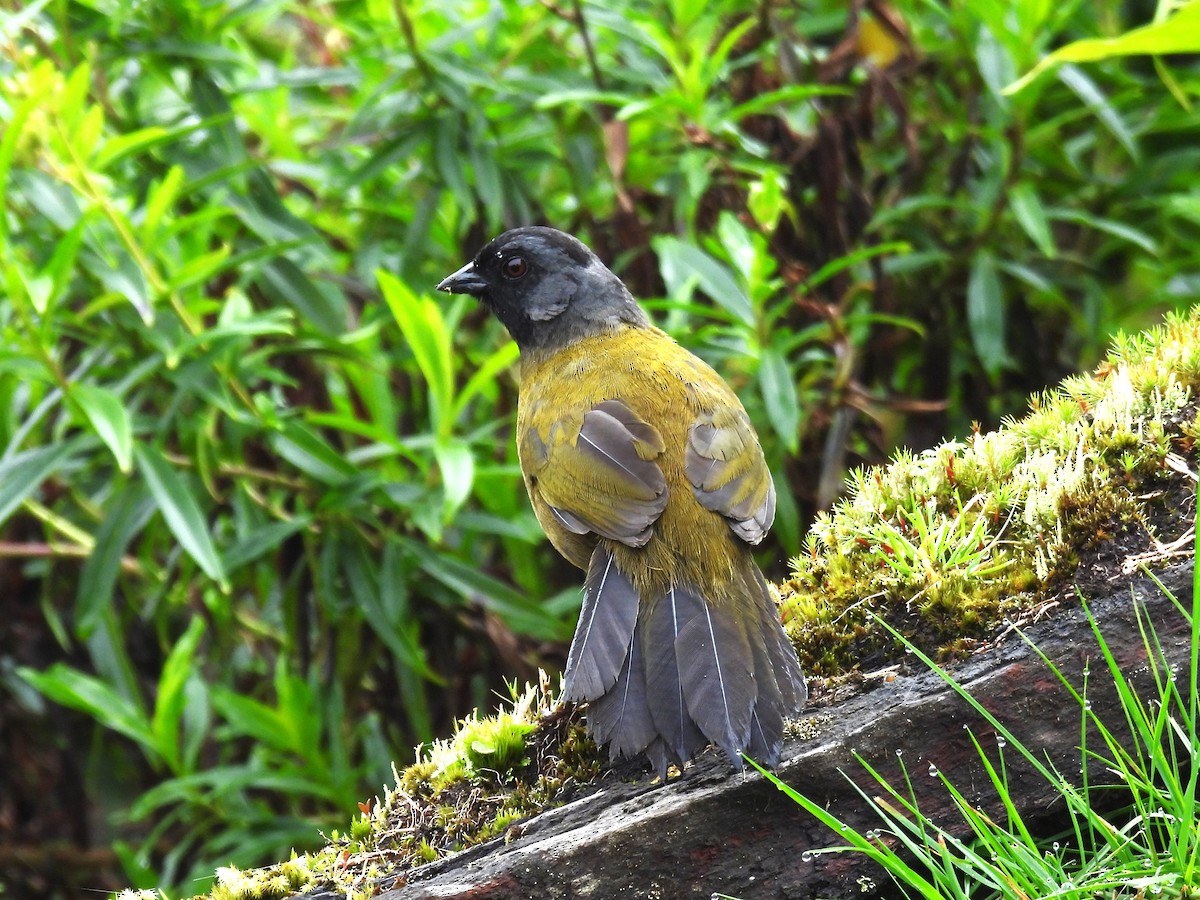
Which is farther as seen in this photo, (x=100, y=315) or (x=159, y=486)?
(x=100, y=315)

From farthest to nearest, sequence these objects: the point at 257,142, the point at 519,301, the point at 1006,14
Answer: the point at 257,142, the point at 1006,14, the point at 519,301

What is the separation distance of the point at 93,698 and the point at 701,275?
8.44 ft

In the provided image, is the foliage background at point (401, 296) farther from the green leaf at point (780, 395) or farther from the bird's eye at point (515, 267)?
the bird's eye at point (515, 267)

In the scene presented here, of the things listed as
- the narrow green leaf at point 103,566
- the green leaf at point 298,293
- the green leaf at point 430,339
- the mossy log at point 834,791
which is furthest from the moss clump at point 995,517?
the narrow green leaf at point 103,566

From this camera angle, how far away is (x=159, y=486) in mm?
3850

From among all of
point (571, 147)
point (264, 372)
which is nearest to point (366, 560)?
point (264, 372)

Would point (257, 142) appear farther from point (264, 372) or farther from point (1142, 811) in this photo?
point (1142, 811)

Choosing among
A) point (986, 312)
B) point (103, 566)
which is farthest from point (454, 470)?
point (986, 312)

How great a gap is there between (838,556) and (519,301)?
1.75 meters

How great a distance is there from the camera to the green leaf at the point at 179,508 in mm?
3723

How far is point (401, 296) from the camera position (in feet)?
12.5

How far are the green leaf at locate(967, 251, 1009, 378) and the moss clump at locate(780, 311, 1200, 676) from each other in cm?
156

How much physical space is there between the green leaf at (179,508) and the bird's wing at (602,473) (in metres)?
1.05

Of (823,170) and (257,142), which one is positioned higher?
(257,142)
